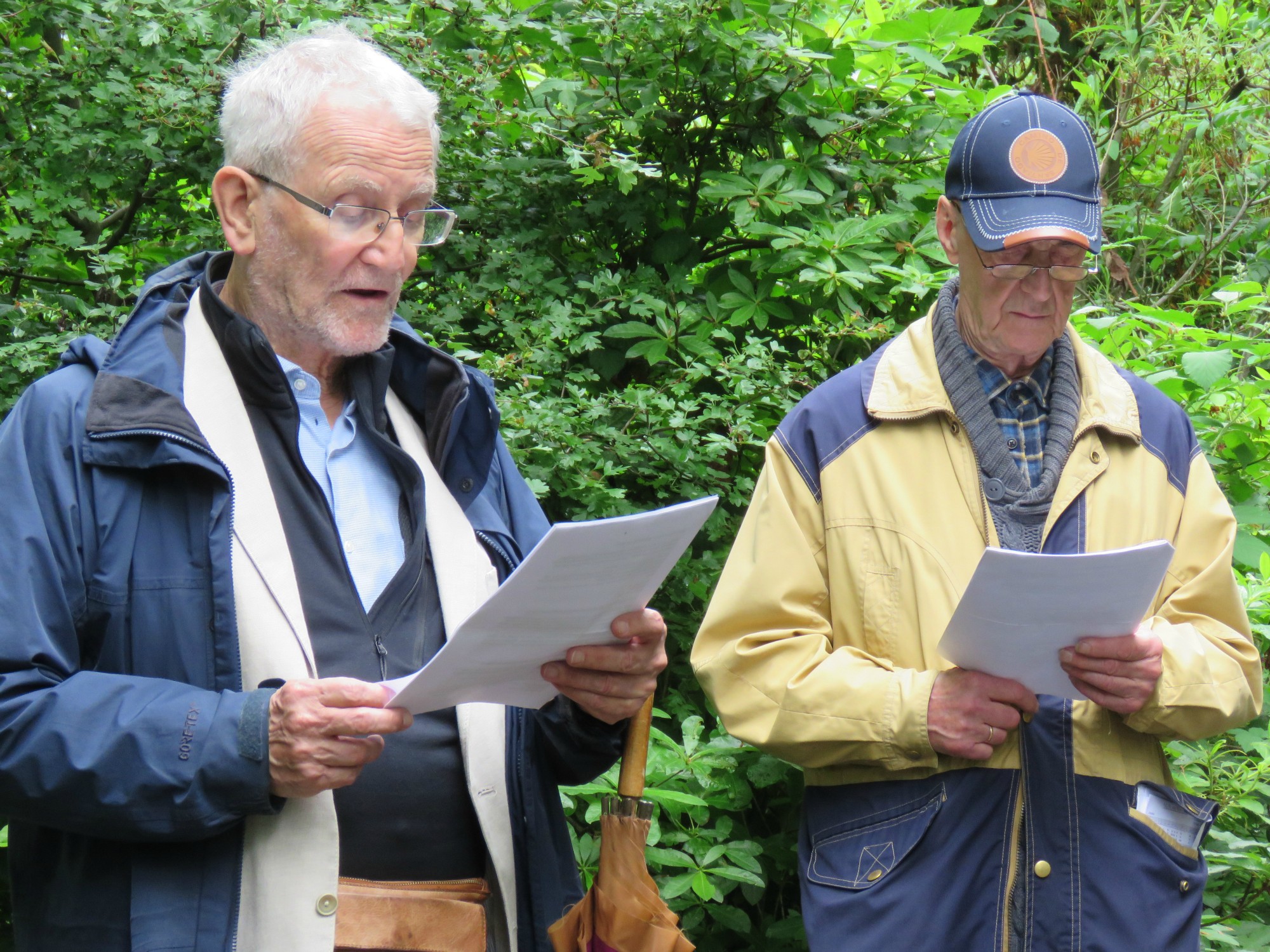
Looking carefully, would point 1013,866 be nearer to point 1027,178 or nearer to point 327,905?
point 327,905

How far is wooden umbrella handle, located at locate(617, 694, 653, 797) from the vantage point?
7.24ft

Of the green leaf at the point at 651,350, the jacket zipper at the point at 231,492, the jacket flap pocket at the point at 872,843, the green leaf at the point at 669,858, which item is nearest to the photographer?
the jacket zipper at the point at 231,492

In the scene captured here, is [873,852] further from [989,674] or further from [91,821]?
[91,821]

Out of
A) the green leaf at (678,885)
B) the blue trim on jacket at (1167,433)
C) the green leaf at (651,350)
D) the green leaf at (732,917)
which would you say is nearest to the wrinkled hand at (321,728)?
the green leaf at (678,885)

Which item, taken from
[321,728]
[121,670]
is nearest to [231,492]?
[121,670]

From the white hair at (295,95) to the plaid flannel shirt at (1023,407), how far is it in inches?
48.4

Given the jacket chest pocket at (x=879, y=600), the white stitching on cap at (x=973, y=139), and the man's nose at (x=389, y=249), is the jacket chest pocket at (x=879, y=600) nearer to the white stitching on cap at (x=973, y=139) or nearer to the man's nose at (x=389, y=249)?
the white stitching on cap at (x=973, y=139)

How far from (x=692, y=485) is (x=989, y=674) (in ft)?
4.66

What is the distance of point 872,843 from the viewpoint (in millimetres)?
2318

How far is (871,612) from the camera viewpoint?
2.38 m

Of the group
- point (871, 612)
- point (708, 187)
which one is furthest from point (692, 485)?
point (871, 612)

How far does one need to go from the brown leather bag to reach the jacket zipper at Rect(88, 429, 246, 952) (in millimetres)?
160

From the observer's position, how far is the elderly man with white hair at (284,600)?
69.8 inches

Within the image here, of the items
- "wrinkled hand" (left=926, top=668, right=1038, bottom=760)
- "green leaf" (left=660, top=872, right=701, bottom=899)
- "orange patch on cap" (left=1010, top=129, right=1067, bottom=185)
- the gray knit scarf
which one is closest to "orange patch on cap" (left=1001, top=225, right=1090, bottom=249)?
"orange patch on cap" (left=1010, top=129, right=1067, bottom=185)
